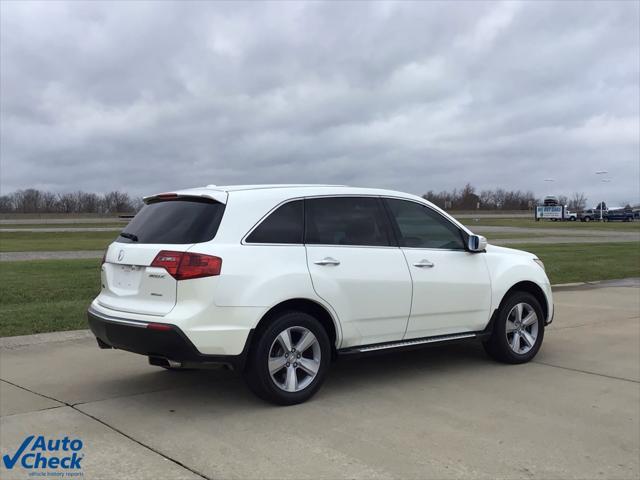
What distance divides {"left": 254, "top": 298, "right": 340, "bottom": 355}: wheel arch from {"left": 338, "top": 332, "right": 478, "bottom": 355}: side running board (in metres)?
0.17

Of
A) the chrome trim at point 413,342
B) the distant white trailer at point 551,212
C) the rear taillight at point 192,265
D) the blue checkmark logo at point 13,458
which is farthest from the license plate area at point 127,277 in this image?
the distant white trailer at point 551,212

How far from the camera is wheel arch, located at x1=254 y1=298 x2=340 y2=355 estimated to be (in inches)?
200

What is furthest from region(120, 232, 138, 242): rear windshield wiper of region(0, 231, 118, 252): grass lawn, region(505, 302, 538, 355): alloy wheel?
region(0, 231, 118, 252): grass lawn

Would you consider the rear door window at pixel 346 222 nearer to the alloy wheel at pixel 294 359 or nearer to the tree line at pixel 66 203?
the alloy wheel at pixel 294 359

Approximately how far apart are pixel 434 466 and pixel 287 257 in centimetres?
202

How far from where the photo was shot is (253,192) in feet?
17.8

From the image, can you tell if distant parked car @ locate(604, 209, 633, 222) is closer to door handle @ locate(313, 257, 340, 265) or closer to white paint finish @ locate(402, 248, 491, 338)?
white paint finish @ locate(402, 248, 491, 338)

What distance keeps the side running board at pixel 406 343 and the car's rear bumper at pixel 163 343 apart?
42.5 inches

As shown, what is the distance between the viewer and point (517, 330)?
22.1 ft

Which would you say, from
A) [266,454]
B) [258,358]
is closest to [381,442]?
[266,454]

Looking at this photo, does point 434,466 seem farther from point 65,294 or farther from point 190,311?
Result: point 65,294

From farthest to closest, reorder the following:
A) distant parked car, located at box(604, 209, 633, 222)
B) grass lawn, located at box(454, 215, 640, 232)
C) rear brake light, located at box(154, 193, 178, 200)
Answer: distant parked car, located at box(604, 209, 633, 222), grass lawn, located at box(454, 215, 640, 232), rear brake light, located at box(154, 193, 178, 200)

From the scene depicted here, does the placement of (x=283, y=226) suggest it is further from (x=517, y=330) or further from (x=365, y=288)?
(x=517, y=330)

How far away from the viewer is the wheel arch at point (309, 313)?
508 centimetres
